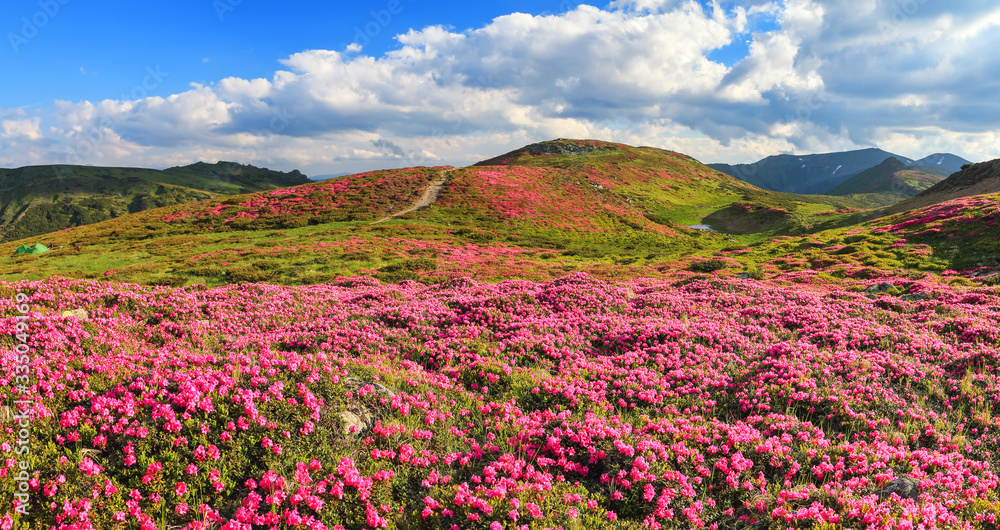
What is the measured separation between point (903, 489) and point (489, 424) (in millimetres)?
7088

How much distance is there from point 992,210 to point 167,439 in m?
57.2

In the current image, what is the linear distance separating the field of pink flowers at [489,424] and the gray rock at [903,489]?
87 millimetres

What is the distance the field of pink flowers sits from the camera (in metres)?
5.55

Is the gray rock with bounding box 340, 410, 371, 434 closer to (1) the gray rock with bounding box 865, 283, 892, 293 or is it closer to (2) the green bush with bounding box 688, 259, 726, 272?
(1) the gray rock with bounding box 865, 283, 892, 293

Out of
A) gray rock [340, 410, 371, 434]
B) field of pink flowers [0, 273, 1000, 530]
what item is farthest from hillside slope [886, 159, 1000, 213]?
gray rock [340, 410, 371, 434]

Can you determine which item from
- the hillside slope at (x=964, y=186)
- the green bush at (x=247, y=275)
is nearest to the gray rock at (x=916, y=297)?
the green bush at (x=247, y=275)

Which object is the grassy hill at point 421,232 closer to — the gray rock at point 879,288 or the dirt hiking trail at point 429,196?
the dirt hiking trail at point 429,196

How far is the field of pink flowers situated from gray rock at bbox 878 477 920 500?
87 millimetres

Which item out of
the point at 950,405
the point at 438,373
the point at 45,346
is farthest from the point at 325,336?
the point at 950,405

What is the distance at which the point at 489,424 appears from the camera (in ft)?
26.9

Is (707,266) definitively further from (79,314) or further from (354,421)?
(79,314)

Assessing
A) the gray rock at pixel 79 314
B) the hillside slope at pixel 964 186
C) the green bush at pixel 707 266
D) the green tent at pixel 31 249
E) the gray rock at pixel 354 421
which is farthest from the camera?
the hillside slope at pixel 964 186

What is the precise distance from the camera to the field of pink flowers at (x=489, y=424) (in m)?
5.55

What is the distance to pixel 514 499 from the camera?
18.3ft
